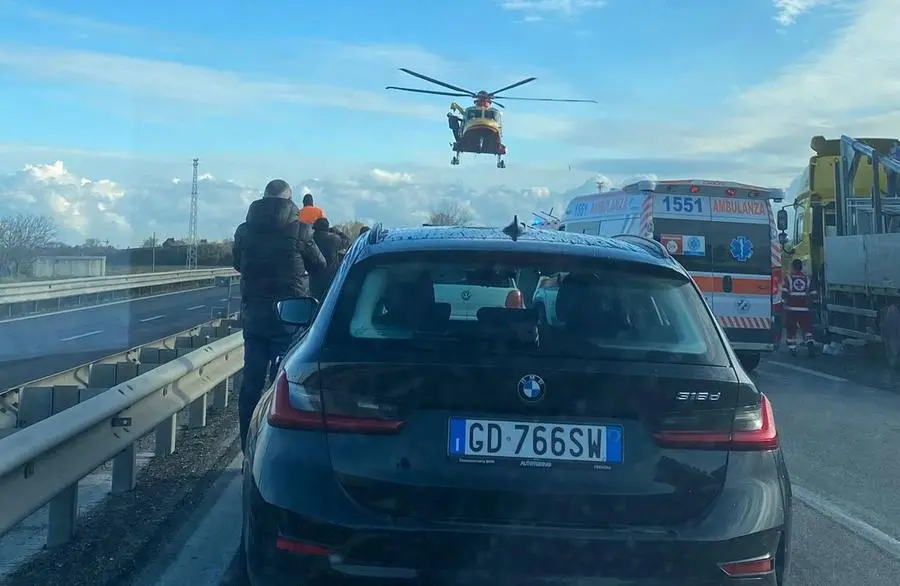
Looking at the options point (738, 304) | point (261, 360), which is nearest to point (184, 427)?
point (261, 360)

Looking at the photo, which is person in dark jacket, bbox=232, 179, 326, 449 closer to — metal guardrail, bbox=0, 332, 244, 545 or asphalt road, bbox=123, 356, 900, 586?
metal guardrail, bbox=0, 332, 244, 545

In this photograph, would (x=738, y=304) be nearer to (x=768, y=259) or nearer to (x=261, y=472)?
(x=768, y=259)

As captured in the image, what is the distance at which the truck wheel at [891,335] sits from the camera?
1492 cm

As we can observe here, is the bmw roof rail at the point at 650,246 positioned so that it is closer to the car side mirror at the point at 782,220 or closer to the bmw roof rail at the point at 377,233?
the bmw roof rail at the point at 377,233

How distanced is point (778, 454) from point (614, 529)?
28.1 inches

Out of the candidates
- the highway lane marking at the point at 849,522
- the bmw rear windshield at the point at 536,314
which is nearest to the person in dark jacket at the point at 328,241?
the highway lane marking at the point at 849,522

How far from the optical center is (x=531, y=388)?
319 cm

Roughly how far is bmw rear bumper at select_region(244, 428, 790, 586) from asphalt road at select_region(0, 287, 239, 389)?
9.87 metres

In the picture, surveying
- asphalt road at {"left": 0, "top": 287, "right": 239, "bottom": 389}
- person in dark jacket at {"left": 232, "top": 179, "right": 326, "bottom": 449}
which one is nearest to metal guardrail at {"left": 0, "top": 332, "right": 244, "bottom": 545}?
person in dark jacket at {"left": 232, "top": 179, "right": 326, "bottom": 449}

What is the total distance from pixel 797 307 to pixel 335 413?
643 inches

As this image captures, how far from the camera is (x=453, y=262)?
3.66 meters

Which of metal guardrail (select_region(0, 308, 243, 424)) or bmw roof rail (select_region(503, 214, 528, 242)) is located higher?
bmw roof rail (select_region(503, 214, 528, 242))

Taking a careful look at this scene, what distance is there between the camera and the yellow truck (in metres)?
15.2

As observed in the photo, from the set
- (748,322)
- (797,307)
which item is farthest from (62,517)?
(797,307)
